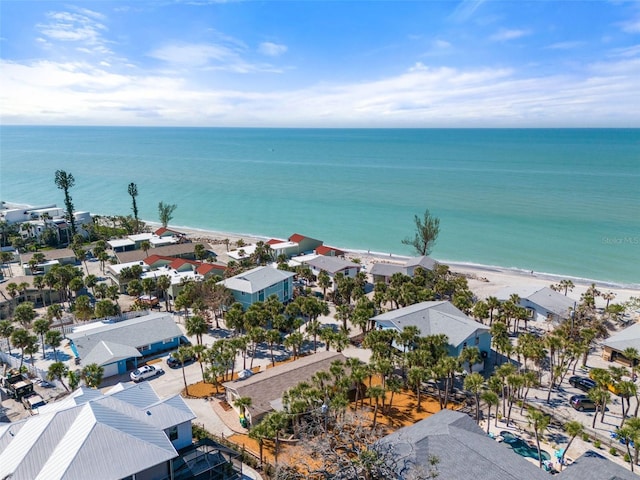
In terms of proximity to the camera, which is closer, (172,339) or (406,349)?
(406,349)

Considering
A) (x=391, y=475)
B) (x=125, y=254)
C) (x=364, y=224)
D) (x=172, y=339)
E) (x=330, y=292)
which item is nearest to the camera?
(x=391, y=475)

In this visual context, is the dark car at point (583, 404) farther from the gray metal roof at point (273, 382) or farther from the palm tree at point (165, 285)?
the palm tree at point (165, 285)

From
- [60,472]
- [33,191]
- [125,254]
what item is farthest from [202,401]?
[33,191]

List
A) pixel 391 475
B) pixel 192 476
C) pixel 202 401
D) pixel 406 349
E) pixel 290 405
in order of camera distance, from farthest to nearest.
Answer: pixel 406 349, pixel 202 401, pixel 290 405, pixel 192 476, pixel 391 475

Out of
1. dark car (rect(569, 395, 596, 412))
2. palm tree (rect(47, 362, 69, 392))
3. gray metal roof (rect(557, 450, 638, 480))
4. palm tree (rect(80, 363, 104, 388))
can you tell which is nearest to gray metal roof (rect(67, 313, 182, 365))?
palm tree (rect(47, 362, 69, 392))

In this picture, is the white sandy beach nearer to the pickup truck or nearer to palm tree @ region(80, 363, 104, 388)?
the pickup truck

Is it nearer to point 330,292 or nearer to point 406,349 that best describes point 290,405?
point 406,349
